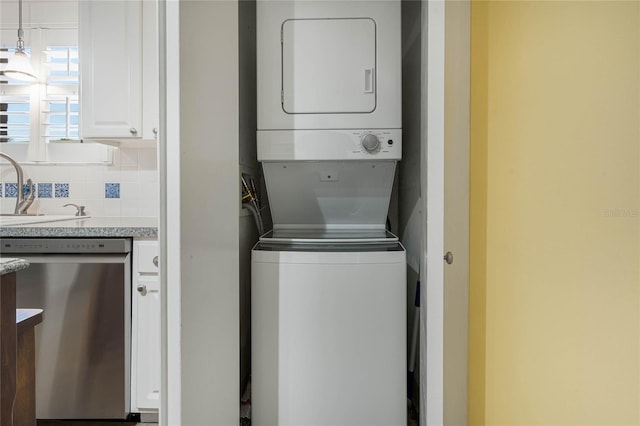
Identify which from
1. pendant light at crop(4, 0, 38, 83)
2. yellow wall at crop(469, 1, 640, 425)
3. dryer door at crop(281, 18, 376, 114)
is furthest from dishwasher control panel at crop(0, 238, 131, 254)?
yellow wall at crop(469, 1, 640, 425)

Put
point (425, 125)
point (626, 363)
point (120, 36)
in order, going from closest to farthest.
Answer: point (626, 363)
point (425, 125)
point (120, 36)

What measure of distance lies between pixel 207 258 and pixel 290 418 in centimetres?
Result: 75

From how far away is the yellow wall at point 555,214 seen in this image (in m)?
0.56

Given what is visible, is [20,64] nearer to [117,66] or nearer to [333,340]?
[117,66]

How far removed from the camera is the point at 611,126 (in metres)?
0.58

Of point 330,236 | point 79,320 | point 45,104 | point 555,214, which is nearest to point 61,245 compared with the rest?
point 79,320

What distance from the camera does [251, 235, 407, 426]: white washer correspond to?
1313mm

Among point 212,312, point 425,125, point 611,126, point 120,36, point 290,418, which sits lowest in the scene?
point 290,418

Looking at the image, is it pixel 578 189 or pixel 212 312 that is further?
pixel 212 312

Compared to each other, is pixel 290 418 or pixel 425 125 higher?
pixel 425 125

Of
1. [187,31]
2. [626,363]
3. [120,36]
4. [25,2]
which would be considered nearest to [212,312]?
[187,31]

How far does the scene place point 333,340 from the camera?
51.8 inches

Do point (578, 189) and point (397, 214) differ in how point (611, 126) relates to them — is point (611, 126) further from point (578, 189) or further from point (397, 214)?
point (397, 214)

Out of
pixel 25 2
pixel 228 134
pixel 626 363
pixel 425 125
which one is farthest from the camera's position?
pixel 25 2
